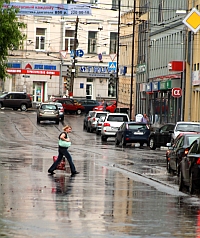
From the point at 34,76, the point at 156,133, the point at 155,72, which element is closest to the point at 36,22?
the point at 34,76

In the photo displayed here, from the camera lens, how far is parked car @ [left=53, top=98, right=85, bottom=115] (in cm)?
8463

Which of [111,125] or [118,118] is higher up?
[118,118]

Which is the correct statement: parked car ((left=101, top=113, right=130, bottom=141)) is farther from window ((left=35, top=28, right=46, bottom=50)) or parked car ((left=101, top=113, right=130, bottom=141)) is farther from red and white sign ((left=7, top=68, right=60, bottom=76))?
window ((left=35, top=28, right=46, bottom=50))

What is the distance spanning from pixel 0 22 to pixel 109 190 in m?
18.1

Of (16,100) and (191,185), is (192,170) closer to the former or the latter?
(191,185)

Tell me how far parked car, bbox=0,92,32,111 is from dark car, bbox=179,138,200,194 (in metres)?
64.4

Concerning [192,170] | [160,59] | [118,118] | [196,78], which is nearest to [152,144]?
[118,118]

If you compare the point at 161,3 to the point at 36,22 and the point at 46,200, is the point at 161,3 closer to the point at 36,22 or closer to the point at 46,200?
the point at 36,22

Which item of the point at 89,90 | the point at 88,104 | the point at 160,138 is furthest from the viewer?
the point at 89,90

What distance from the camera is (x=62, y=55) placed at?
94312 millimetres

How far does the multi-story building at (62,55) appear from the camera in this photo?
97562 mm

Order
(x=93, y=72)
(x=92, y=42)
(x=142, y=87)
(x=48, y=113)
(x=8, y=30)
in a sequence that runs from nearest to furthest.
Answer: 1. (x=8, y=30)
2. (x=48, y=113)
3. (x=142, y=87)
4. (x=93, y=72)
5. (x=92, y=42)

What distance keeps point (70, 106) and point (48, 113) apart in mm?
15628

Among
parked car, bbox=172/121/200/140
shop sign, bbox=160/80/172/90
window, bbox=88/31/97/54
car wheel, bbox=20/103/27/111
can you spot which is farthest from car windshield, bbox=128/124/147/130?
window, bbox=88/31/97/54
